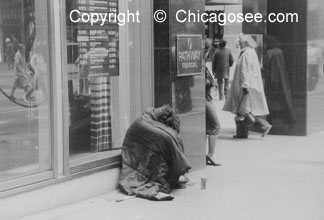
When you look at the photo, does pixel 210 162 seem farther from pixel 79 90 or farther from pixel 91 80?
pixel 79 90

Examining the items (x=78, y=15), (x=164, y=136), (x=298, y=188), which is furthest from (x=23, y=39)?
(x=298, y=188)

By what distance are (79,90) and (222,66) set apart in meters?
11.0

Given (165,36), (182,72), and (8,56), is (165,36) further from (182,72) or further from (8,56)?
(8,56)

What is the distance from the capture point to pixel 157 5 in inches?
320

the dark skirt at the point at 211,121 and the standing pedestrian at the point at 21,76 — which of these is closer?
the standing pedestrian at the point at 21,76

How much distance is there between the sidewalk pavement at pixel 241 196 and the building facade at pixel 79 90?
0.32 meters

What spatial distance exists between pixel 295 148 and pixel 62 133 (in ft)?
16.8

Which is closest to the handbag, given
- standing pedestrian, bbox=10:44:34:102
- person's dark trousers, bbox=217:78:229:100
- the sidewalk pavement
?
the sidewalk pavement

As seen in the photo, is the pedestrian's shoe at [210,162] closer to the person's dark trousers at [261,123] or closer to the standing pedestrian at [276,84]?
the person's dark trousers at [261,123]

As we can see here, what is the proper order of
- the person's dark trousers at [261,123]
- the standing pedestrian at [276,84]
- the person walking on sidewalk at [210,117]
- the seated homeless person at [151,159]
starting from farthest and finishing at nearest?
the standing pedestrian at [276,84] → the person's dark trousers at [261,123] → the person walking on sidewalk at [210,117] → the seated homeless person at [151,159]

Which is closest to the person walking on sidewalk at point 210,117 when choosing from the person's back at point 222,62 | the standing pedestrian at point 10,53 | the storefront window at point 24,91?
the storefront window at point 24,91

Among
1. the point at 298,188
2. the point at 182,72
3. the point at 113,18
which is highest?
the point at 113,18

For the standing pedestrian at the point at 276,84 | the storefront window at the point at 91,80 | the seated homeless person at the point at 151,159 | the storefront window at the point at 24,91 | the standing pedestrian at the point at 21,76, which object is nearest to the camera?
the storefront window at the point at 24,91

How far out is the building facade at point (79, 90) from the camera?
6465 millimetres
